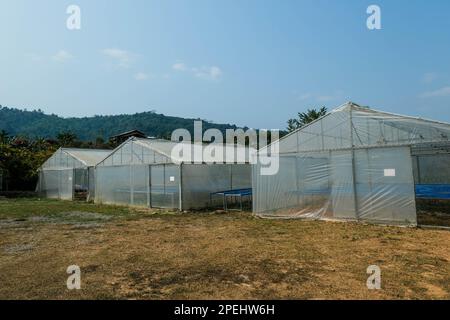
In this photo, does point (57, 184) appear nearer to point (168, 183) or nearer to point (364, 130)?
point (168, 183)

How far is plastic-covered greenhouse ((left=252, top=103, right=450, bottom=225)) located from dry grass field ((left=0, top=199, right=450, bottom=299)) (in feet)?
2.44

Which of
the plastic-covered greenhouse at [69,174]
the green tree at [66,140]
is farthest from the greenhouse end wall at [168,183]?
the green tree at [66,140]

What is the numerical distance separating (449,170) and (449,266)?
15853mm

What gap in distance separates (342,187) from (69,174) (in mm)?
19162

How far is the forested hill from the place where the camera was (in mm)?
98688

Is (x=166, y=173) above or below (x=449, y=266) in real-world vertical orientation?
above

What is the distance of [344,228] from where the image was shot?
10188 mm

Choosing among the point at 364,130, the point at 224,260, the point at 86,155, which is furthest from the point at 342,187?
the point at 86,155

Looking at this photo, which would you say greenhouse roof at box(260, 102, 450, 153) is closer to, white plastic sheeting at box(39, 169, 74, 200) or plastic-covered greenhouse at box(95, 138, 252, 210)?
plastic-covered greenhouse at box(95, 138, 252, 210)

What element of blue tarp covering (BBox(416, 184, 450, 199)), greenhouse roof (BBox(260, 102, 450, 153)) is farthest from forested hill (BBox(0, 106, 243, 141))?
greenhouse roof (BBox(260, 102, 450, 153))

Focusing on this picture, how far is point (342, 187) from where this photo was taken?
11344mm
